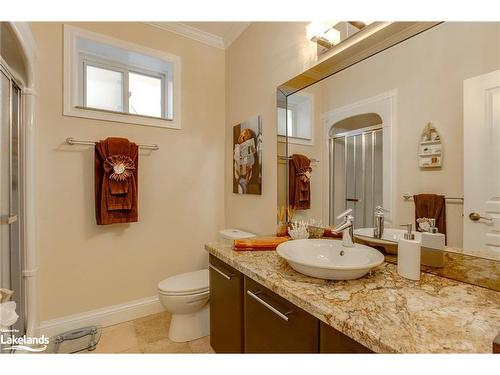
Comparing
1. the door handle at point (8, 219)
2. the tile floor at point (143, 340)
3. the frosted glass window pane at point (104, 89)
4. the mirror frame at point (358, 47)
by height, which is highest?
the frosted glass window pane at point (104, 89)

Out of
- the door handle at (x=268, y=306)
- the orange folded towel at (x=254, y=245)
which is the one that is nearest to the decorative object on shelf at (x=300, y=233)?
the orange folded towel at (x=254, y=245)

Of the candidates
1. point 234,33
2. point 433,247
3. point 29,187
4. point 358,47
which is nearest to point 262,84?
point 234,33

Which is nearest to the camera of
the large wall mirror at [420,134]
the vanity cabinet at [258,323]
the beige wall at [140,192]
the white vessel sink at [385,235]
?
the vanity cabinet at [258,323]

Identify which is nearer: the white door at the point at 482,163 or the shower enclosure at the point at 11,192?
the white door at the point at 482,163

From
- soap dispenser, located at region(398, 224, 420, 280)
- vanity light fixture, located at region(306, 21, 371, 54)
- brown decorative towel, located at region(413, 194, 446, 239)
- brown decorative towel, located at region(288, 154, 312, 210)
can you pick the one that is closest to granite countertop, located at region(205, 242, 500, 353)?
soap dispenser, located at region(398, 224, 420, 280)

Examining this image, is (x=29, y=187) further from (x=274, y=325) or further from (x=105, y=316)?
(x=274, y=325)

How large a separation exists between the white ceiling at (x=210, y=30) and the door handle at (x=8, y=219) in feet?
6.21

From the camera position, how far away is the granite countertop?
583mm

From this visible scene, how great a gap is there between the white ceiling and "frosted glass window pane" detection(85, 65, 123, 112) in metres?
0.62

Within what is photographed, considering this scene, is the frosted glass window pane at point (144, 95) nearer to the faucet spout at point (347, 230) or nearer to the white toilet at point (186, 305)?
the white toilet at point (186, 305)

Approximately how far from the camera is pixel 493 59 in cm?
85

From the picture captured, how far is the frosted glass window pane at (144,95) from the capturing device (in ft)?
7.38

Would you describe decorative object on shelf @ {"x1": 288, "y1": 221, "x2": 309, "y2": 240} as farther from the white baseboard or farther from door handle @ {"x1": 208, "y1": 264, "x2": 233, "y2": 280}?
the white baseboard

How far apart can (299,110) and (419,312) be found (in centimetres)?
132
